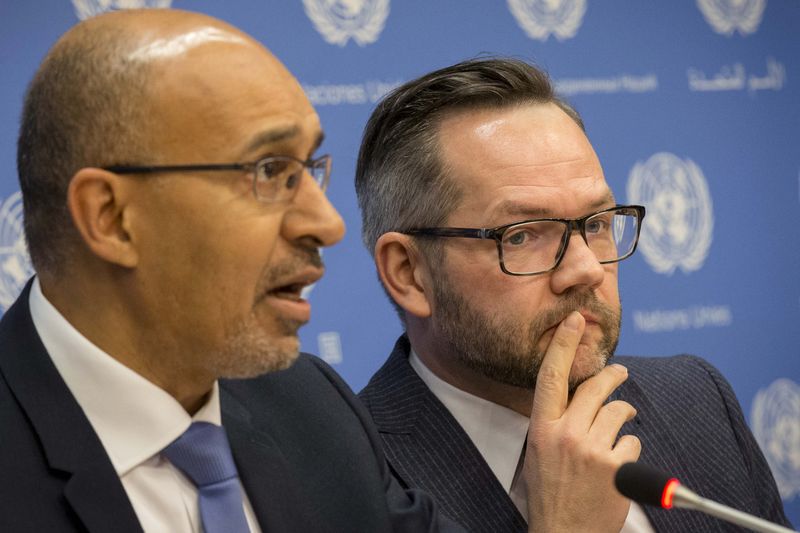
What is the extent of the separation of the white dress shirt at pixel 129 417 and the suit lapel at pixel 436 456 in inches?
27.1

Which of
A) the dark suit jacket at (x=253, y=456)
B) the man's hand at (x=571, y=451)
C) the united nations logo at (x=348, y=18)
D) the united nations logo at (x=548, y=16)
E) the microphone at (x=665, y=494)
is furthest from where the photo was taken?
the united nations logo at (x=548, y=16)

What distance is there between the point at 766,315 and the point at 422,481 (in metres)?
2.34

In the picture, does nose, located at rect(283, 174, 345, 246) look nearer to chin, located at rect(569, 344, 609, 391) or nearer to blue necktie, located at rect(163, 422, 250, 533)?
blue necktie, located at rect(163, 422, 250, 533)

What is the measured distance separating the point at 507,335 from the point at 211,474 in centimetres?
76

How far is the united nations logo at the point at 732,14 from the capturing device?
408cm

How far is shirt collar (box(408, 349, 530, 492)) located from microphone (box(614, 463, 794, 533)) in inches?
32.8

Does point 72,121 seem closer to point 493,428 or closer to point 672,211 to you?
point 493,428

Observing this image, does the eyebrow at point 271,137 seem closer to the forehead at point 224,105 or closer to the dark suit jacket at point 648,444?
the forehead at point 224,105

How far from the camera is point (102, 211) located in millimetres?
1679

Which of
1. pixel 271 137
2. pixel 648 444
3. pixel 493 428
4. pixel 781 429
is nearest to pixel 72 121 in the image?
pixel 271 137

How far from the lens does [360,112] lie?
3.32m

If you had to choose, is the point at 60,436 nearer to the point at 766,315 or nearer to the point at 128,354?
the point at 128,354

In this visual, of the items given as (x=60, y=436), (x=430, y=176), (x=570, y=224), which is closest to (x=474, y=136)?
(x=430, y=176)

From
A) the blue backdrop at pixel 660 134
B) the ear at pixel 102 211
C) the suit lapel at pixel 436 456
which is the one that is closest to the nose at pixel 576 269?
the suit lapel at pixel 436 456
